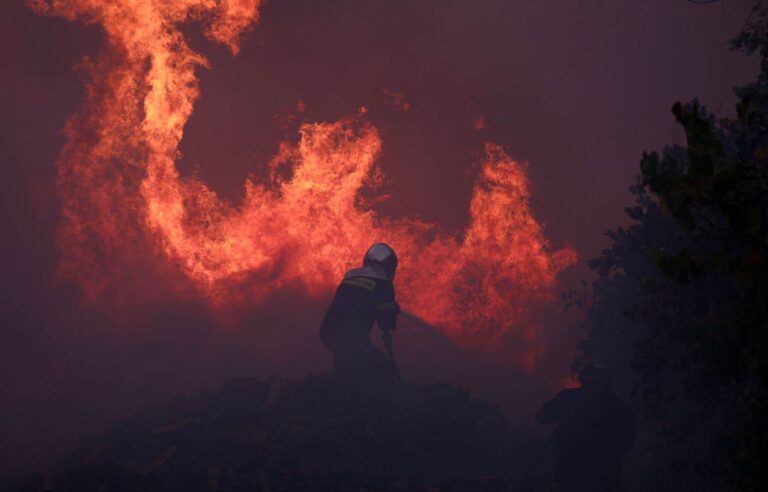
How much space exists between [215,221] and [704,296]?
1654 cm

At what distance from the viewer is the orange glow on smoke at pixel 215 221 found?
68.0 feet

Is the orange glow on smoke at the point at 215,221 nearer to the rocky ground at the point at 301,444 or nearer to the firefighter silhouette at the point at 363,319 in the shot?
the rocky ground at the point at 301,444

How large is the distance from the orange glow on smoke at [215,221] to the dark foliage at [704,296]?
7408 millimetres

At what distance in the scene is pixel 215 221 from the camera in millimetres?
20984

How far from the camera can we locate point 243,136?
24406 millimetres

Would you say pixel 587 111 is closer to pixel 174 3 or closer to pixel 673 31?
pixel 673 31

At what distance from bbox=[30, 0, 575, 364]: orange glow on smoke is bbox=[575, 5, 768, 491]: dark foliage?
292 inches

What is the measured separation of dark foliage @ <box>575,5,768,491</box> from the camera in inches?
154

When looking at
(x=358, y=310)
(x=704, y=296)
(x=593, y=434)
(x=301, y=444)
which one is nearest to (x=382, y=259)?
(x=358, y=310)

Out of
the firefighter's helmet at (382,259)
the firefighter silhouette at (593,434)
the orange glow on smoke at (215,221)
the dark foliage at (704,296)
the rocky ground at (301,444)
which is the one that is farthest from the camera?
the orange glow on smoke at (215,221)

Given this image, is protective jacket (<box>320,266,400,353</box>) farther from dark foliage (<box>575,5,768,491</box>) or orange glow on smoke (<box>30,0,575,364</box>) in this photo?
orange glow on smoke (<box>30,0,575,364</box>)

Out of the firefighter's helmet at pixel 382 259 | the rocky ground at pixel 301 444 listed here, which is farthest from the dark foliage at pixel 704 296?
the firefighter's helmet at pixel 382 259

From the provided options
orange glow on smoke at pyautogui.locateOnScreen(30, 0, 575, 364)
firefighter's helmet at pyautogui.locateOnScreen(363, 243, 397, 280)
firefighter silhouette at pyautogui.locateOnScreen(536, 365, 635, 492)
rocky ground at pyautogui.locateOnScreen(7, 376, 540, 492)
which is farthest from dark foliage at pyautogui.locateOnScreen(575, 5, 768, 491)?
orange glow on smoke at pyautogui.locateOnScreen(30, 0, 575, 364)

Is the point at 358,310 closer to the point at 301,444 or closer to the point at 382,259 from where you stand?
the point at 382,259
